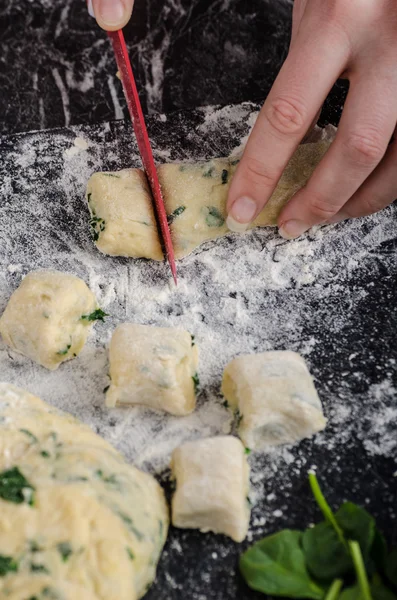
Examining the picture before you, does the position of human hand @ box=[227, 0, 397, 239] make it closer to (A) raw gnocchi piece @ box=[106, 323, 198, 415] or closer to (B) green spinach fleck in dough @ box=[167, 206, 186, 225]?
(B) green spinach fleck in dough @ box=[167, 206, 186, 225]

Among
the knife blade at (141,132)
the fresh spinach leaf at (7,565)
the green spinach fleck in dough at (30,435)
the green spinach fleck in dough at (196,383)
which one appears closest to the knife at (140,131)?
the knife blade at (141,132)

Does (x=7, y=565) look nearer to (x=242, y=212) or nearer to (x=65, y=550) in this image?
(x=65, y=550)

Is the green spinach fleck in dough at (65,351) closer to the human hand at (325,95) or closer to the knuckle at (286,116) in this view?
the human hand at (325,95)

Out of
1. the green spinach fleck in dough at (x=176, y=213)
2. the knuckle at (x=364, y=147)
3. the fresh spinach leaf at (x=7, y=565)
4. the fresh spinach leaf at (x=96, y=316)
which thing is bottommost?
the fresh spinach leaf at (x=7, y=565)

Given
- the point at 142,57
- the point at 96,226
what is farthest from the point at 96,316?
the point at 142,57

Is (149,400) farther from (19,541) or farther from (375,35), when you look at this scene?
(375,35)
